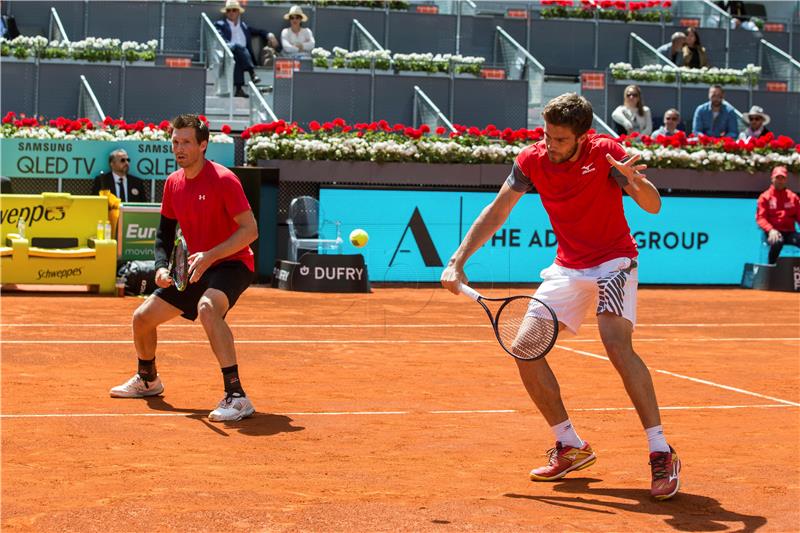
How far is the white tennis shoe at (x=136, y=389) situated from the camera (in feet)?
27.1

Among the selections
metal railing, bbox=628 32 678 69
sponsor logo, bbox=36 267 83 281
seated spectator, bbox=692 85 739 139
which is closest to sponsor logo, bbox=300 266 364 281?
sponsor logo, bbox=36 267 83 281

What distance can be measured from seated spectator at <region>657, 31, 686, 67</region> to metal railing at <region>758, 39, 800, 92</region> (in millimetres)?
1765

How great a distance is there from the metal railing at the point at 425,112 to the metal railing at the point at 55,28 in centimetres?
652

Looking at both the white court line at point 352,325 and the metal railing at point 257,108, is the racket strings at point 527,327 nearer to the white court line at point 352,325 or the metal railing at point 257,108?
the white court line at point 352,325

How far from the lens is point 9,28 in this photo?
2158cm

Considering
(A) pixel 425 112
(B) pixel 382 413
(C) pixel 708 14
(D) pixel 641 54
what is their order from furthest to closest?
(C) pixel 708 14 → (D) pixel 641 54 → (A) pixel 425 112 → (B) pixel 382 413

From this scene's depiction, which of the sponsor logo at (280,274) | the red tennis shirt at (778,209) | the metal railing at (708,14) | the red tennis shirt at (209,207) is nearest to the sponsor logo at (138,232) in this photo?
the sponsor logo at (280,274)

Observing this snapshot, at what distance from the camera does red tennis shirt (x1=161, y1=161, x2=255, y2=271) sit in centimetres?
770

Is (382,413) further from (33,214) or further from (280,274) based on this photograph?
(280,274)

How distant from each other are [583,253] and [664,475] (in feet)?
3.73

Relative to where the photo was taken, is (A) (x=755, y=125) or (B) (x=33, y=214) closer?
(B) (x=33, y=214)

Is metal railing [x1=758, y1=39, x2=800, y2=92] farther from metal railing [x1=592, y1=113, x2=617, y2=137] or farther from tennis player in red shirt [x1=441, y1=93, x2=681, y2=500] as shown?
tennis player in red shirt [x1=441, y1=93, x2=681, y2=500]

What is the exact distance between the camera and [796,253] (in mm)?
20328

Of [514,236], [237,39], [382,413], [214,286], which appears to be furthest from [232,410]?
[237,39]
